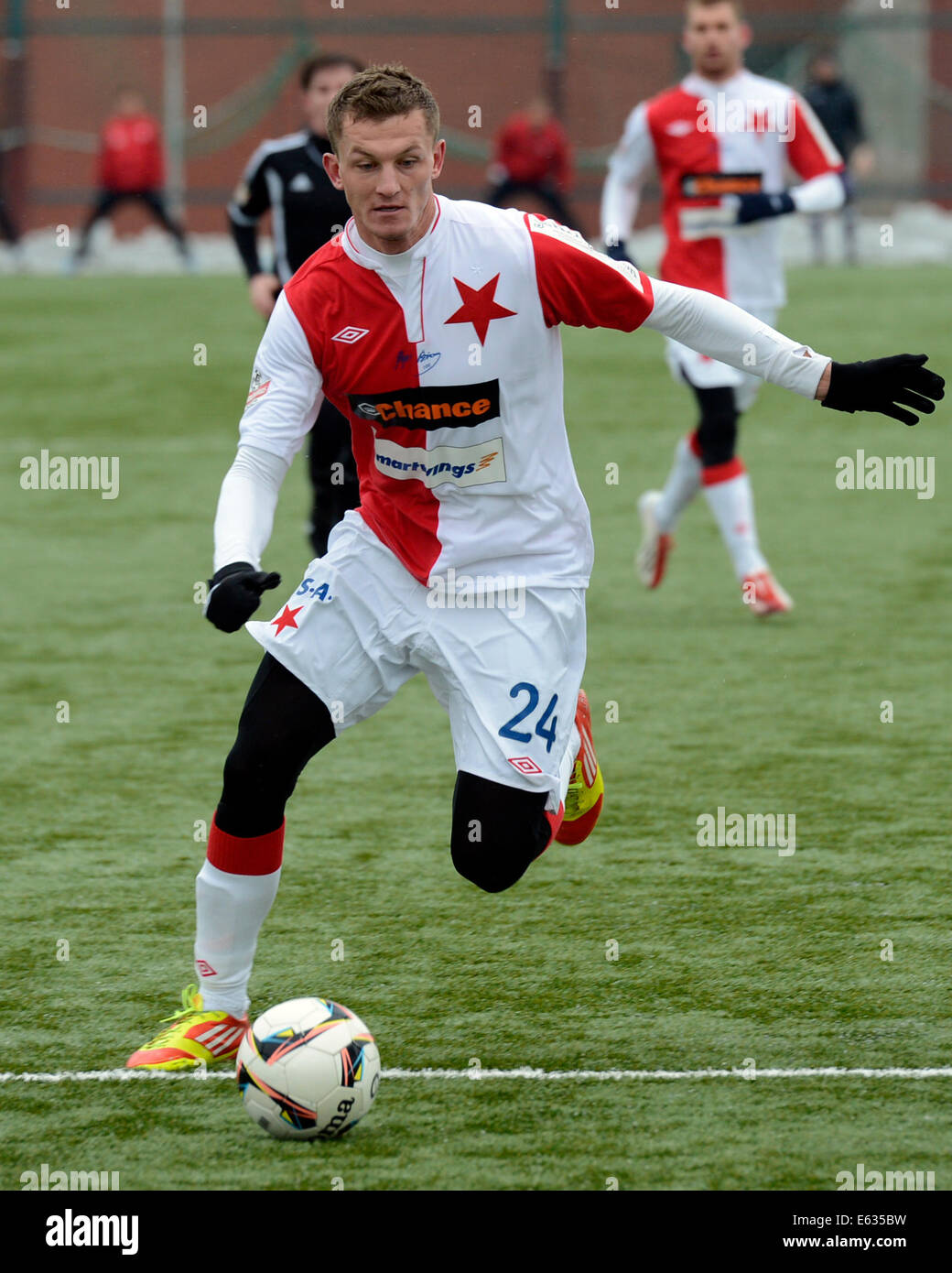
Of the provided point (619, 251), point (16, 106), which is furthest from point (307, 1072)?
point (16, 106)

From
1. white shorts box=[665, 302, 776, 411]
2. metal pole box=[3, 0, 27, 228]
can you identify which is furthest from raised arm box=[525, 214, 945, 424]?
metal pole box=[3, 0, 27, 228]

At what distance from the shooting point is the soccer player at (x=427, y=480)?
4.32 metres

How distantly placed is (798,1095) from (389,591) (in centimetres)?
135

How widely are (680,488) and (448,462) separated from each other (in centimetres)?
468

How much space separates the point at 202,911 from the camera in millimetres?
Result: 4406

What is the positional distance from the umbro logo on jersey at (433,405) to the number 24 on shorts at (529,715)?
57cm

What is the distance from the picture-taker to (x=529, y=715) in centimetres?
457

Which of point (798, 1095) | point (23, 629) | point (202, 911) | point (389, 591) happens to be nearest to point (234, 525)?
point (389, 591)

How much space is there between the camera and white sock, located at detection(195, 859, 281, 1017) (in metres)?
4.38

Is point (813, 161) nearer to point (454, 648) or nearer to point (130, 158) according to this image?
point (454, 648)

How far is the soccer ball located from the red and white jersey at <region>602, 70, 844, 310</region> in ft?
17.7

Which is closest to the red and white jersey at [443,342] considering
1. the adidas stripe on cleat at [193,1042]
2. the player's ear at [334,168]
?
the player's ear at [334,168]

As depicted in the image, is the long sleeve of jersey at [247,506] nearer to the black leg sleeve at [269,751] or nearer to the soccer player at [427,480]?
the soccer player at [427,480]

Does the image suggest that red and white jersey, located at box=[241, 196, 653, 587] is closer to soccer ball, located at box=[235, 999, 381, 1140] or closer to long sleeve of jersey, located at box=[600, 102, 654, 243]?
soccer ball, located at box=[235, 999, 381, 1140]
